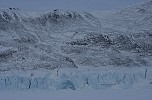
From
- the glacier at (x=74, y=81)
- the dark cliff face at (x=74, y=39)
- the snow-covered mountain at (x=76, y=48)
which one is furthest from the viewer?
the dark cliff face at (x=74, y=39)

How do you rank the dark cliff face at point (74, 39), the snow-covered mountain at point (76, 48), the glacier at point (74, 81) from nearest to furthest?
1. the glacier at point (74, 81)
2. the snow-covered mountain at point (76, 48)
3. the dark cliff face at point (74, 39)

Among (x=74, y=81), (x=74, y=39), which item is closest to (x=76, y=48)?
(x=74, y=39)

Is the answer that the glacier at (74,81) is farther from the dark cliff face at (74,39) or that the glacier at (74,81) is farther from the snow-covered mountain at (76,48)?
the dark cliff face at (74,39)

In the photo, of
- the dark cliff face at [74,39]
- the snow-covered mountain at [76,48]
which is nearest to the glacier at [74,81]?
the snow-covered mountain at [76,48]

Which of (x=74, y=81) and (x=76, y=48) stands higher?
(x=76, y=48)

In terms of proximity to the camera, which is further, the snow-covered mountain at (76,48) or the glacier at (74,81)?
the snow-covered mountain at (76,48)

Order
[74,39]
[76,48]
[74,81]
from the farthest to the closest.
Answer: [74,39] → [76,48] → [74,81]

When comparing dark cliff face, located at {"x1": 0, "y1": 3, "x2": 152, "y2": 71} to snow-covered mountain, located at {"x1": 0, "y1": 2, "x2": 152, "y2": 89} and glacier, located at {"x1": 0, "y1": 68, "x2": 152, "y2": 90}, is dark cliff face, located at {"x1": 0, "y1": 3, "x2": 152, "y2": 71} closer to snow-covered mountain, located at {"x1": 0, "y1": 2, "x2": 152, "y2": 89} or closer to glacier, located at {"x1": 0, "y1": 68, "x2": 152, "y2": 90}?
snow-covered mountain, located at {"x1": 0, "y1": 2, "x2": 152, "y2": 89}

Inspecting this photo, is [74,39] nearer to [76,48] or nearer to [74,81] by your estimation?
[76,48]

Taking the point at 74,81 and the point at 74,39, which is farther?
the point at 74,39

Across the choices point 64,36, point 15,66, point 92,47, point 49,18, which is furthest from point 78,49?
point 49,18
